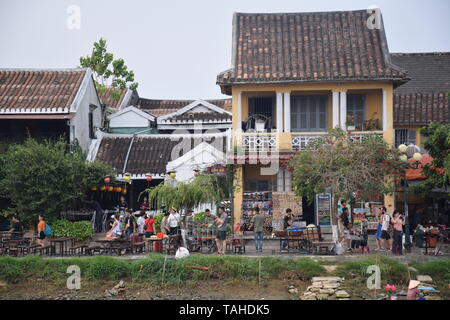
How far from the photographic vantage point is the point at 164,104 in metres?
38.3

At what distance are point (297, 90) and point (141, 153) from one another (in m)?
7.79

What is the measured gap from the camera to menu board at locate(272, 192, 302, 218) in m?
24.4

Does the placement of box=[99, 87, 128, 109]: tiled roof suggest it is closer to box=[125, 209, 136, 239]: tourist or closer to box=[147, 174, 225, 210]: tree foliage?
box=[125, 209, 136, 239]: tourist

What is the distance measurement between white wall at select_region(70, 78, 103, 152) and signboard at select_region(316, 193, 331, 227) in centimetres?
1024

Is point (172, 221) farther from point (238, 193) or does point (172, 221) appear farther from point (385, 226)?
point (385, 226)

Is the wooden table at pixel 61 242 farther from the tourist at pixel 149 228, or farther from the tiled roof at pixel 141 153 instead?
the tiled roof at pixel 141 153

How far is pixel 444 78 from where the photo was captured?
101 ft

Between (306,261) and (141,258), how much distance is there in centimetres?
484

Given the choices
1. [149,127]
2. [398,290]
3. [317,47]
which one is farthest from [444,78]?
[398,290]

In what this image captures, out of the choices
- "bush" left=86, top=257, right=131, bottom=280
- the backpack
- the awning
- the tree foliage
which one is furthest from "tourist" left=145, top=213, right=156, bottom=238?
the awning

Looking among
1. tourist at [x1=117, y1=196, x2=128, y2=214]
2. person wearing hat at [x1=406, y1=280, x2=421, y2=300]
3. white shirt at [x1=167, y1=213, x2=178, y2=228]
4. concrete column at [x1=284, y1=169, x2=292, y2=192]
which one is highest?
concrete column at [x1=284, y1=169, x2=292, y2=192]

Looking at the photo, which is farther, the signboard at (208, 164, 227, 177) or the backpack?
the signboard at (208, 164, 227, 177)

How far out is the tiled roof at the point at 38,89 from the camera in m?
26.6
